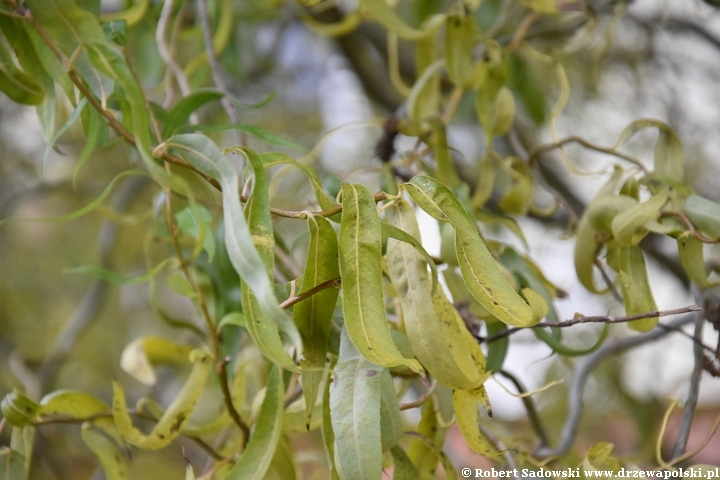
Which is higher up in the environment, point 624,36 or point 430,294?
point 430,294

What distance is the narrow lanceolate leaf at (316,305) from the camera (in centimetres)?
27

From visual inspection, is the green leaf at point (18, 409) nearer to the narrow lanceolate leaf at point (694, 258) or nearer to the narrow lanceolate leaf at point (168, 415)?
the narrow lanceolate leaf at point (168, 415)

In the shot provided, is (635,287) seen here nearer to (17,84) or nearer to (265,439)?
(265,439)

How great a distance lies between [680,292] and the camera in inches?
31.4

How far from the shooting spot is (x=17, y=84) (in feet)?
1.12

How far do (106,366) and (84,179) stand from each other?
0.32 meters

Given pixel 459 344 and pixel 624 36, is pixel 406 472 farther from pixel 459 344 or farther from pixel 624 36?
pixel 624 36

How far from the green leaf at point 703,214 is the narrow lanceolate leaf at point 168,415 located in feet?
0.90

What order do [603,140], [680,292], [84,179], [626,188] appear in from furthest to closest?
[84,179] < [603,140] < [680,292] < [626,188]

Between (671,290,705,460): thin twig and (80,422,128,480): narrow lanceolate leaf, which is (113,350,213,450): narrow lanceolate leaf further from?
(671,290,705,460): thin twig

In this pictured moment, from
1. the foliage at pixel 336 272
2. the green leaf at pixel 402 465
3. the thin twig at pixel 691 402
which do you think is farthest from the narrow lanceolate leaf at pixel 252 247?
the thin twig at pixel 691 402

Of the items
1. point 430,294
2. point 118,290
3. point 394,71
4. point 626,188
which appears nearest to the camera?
point 430,294

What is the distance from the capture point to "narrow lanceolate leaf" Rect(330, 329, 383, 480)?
0.24 meters

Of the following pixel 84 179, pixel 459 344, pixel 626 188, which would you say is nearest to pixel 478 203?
pixel 626 188
